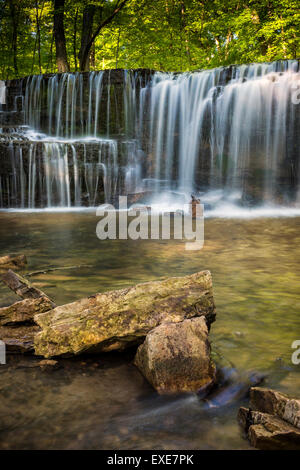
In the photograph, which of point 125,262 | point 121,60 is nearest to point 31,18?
point 121,60

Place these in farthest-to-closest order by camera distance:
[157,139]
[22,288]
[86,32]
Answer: [86,32], [157,139], [22,288]

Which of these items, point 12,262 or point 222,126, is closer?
point 12,262

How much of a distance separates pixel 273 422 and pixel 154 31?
2295 centimetres

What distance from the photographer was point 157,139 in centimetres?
1587

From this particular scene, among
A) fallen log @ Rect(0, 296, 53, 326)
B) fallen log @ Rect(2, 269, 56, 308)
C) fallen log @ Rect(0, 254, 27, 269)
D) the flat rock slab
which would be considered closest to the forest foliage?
fallen log @ Rect(0, 254, 27, 269)

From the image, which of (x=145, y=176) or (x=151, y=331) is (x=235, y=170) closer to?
(x=145, y=176)

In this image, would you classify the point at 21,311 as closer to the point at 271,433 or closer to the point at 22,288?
the point at 22,288

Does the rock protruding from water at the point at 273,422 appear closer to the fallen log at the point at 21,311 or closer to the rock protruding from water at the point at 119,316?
the rock protruding from water at the point at 119,316

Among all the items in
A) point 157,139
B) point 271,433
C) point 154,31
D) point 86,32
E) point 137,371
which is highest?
point 154,31

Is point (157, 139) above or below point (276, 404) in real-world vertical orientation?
above

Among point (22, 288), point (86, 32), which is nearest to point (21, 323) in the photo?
point (22, 288)

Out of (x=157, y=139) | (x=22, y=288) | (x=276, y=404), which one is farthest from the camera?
(x=157, y=139)

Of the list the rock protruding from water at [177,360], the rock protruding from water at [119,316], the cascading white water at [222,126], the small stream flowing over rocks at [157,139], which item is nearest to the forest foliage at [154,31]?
the small stream flowing over rocks at [157,139]

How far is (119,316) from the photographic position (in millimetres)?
2943
